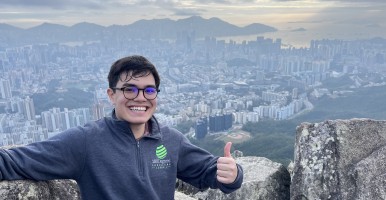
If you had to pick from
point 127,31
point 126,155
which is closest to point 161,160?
point 126,155

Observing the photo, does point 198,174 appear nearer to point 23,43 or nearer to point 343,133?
point 343,133

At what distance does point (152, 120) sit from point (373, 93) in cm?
6026

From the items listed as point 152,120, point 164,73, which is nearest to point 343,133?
point 152,120

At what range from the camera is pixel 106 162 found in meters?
2.39

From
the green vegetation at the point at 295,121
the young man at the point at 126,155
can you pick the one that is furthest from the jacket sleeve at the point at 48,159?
the green vegetation at the point at 295,121

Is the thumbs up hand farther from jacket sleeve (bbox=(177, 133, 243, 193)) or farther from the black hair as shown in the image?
the black hair

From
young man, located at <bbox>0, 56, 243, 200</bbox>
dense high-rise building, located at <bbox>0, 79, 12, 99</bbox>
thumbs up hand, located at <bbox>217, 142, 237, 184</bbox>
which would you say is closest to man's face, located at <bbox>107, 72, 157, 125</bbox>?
young man, located at <bbox>0, 56, 243, 200</bbox>

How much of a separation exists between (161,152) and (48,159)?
784 mm

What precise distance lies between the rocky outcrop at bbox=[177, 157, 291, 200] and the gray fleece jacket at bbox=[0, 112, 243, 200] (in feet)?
5.17

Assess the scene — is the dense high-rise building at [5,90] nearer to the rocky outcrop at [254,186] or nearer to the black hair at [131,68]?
the rocky outcrop at [254,186]

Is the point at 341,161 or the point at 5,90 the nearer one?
the point at 341,161

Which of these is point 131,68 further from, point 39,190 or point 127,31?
point 127,31

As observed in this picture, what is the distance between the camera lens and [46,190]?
2611 mm

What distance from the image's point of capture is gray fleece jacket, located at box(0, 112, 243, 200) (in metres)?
2.25
